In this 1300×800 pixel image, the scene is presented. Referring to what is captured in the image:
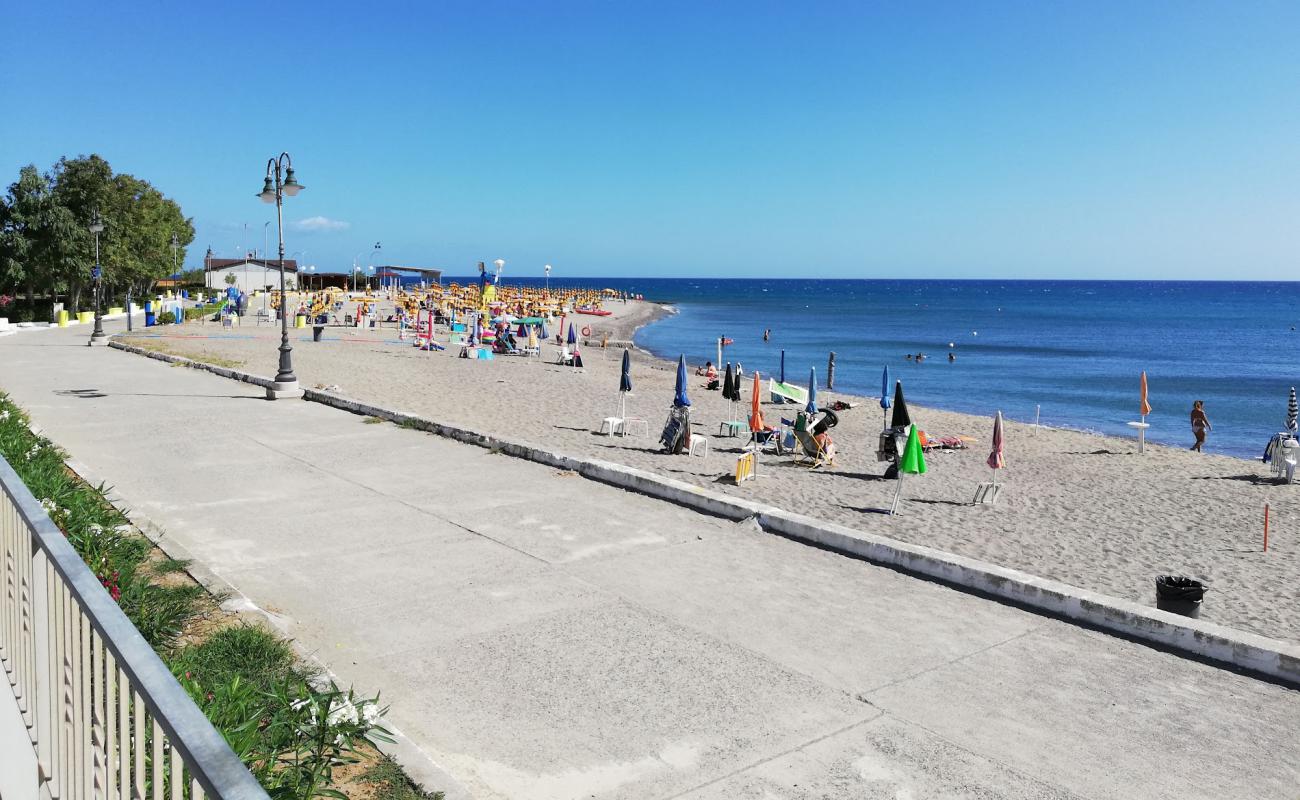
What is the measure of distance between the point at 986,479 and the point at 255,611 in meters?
12.3

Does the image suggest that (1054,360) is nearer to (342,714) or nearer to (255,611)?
(255,611)

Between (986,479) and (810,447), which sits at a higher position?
(810,447)

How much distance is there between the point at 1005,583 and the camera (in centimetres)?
738

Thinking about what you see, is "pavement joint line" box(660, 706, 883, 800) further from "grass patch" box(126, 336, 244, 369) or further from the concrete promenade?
"grass patch" box(126, 336, 244, 369)

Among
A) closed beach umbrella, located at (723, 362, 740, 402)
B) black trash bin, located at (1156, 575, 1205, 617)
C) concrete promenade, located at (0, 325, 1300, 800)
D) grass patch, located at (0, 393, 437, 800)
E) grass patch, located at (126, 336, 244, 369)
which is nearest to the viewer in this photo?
grass patch, located at (0, 393, 437, 800)

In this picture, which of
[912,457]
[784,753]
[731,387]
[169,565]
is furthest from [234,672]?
[731,387]

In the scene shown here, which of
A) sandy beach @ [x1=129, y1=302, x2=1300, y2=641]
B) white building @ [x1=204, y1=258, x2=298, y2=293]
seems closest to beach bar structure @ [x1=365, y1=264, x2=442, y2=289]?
white building @ [x1=204, y1=258, x2=298, y2=293]

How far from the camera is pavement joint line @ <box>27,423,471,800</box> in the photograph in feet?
14.3

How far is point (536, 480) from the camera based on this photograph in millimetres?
11016

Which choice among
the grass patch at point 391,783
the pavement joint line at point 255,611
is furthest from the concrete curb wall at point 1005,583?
the grass patch at point 391,783

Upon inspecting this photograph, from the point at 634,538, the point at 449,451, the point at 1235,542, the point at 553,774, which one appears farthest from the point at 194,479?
the point at 1235,542

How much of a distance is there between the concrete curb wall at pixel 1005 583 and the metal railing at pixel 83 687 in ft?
19.9

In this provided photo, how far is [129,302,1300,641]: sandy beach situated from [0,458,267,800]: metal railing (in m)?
8.47

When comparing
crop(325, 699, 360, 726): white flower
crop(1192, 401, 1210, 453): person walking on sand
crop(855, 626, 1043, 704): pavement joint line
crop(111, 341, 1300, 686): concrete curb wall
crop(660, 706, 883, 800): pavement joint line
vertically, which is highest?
crop(325, 699, 360, 726): white flower
